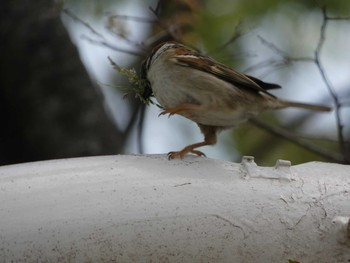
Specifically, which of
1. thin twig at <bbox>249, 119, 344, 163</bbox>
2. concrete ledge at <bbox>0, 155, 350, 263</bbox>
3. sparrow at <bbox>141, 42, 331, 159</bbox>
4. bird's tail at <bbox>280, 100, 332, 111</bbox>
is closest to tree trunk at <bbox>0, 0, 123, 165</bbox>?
thin twig at <bbox>249, 119, 344, 163</bbox>

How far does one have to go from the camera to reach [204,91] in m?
3.41

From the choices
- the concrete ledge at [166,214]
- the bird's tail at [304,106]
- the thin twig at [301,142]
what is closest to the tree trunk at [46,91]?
the thin twig at [301,142]

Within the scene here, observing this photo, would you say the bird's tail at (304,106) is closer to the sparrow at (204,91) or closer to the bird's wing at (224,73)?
the sparrow at (204,91)

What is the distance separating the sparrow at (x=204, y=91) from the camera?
3.37m

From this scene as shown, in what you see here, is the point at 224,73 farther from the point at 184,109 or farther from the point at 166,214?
the point at 166,214

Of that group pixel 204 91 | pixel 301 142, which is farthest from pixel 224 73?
pixel 301 142

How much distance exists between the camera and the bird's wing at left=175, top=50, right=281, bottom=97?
3.46m

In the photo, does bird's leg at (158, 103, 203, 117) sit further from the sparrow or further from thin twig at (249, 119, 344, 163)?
thin twig at (249, 119, 344, 163)

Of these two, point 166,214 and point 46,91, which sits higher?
point 166,214

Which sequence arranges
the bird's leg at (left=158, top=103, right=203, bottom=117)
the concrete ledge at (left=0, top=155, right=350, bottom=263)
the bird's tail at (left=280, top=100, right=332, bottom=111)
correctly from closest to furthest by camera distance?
1. the concrete ledge at (left=0, top=155, right=350, bottom=263)
2. the bird's leg at (left=158, top=103, right=203, bottom=117)
3. the bird's tail at (left=280, top=100, right=332, bottom=111)

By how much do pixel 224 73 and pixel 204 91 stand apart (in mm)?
142

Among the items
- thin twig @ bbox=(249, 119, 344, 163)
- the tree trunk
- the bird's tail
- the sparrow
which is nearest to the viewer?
the sparrow

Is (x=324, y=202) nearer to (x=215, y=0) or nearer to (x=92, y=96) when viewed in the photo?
(x=92, y=96)

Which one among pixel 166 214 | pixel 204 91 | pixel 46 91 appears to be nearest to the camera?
pixel 166 214
